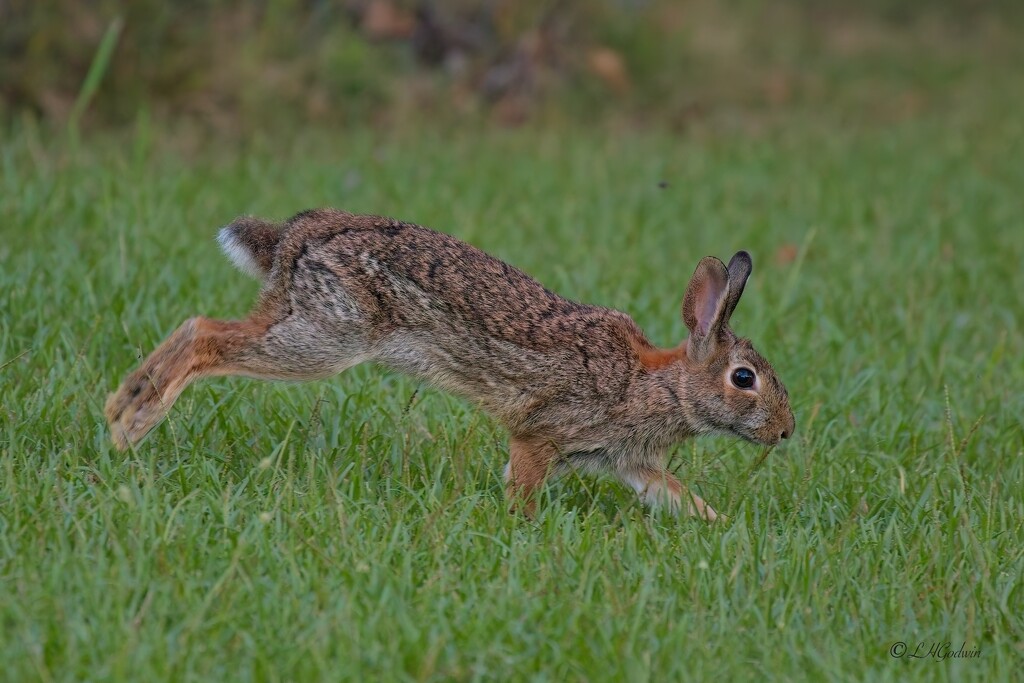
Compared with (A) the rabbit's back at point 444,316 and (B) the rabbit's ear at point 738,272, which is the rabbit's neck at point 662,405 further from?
(B) the rabbit's ear at point 738,272

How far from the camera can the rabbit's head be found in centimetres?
485

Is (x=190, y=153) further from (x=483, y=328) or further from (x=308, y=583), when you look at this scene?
(x=308, y=583)

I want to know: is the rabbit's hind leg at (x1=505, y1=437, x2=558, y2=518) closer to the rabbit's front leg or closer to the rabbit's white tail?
the rabbit's front leg

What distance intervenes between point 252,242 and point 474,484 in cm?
119

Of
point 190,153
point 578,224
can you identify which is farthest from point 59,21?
point 578,224

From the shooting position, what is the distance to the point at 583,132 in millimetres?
11164

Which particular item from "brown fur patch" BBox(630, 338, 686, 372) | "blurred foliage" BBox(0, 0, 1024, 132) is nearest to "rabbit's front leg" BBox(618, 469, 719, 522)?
"brown fur patch" BBox(630, 338, 686, 372)

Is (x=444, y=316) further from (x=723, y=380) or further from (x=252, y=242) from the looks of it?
(x=723, y=380)

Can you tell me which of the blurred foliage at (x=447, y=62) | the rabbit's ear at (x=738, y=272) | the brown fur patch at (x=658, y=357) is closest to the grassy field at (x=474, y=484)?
the brown fur patch at (x=658, y=357)

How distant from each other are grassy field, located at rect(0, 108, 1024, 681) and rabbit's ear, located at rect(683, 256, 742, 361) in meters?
0.45

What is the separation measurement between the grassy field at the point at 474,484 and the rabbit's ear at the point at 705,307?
453 millimetres

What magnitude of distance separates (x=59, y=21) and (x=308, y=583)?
680cm

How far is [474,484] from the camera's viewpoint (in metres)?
4.61

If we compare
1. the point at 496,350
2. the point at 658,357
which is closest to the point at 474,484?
the point at 496,350
